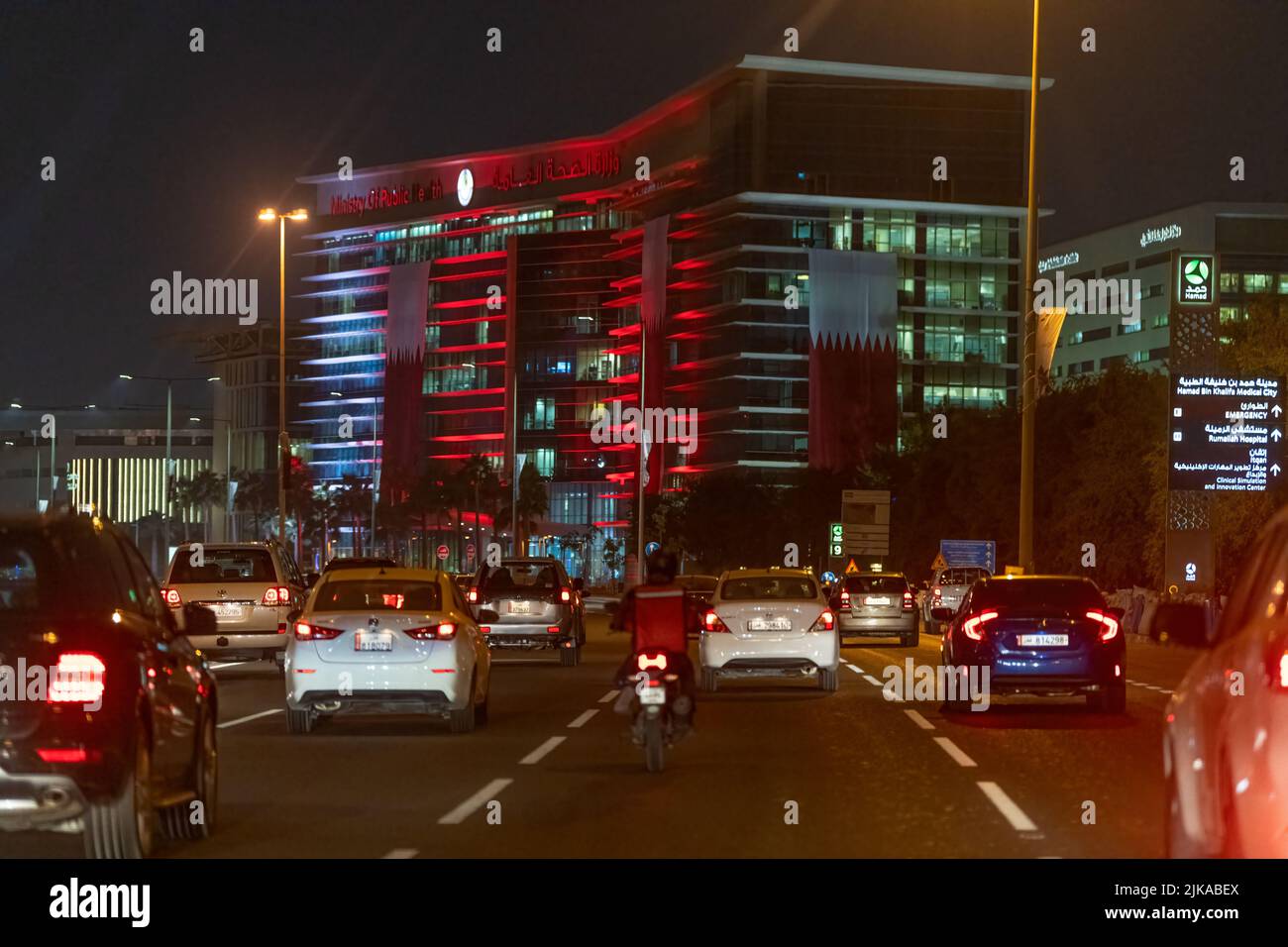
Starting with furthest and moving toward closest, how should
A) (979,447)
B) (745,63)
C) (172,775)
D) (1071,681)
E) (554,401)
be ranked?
(554,401)
(745,63)
(979,447)
(1071,681)
(172,775)

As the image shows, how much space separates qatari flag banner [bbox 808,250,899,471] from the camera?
159m

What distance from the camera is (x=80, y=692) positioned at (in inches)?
384

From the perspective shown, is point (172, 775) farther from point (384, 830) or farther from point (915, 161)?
point (915, 161)

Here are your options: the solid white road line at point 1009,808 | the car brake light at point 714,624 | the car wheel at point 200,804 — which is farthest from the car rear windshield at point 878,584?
the car wheel at point 200,804

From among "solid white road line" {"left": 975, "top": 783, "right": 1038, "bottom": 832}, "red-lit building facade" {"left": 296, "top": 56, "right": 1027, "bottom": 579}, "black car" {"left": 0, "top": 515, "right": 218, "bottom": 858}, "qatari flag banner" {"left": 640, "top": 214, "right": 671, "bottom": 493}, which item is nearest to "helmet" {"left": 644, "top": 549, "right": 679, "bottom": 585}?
"solid white road line" {"left": 975, "top": 783, "right": 1038, "bottom": 832}

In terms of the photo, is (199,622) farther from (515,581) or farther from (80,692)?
(515,581)

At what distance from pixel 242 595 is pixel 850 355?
442 ft

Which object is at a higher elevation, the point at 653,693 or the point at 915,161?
the point at 915,161

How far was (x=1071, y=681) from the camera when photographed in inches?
898

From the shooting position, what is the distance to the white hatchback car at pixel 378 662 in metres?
19.2

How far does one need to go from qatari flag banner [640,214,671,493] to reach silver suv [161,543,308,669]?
139964 millimetres
